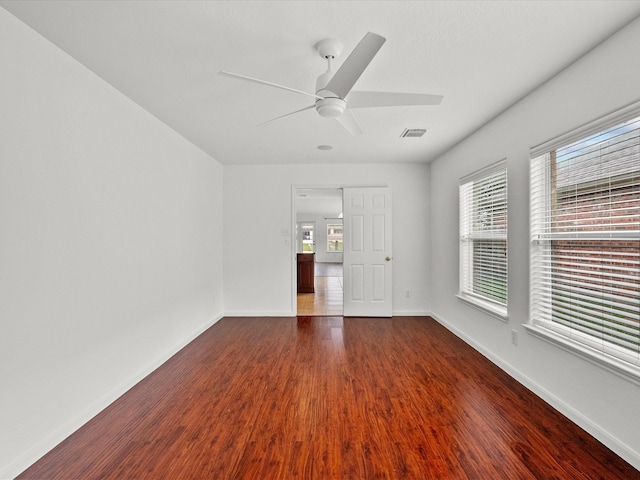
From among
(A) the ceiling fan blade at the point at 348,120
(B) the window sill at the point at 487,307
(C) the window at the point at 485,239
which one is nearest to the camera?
(A) the ceiling fan blade at the point at 348,120

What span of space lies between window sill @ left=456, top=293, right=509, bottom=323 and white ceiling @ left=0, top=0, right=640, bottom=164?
192 centimetres

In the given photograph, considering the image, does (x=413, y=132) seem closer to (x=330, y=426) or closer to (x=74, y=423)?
(x=330, y=426)

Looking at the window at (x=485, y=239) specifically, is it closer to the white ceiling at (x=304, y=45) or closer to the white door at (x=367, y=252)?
the white ceiling at (x=304, y=45)

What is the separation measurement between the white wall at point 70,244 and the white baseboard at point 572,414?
3.32 m

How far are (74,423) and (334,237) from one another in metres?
13.1

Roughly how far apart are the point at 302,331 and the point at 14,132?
3496 mm

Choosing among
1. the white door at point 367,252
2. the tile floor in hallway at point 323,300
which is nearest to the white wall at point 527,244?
the white door at point 367,252

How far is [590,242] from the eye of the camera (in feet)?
7.01

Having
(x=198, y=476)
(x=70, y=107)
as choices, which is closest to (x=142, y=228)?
(x=70, y=107)

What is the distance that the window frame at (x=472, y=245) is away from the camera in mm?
3080

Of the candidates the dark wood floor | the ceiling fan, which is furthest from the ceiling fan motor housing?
the dark wood floor

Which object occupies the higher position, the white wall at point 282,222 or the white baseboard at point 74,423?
the white wall at point 282,222

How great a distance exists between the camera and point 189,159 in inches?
153

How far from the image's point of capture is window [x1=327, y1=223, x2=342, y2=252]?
1479 cm
